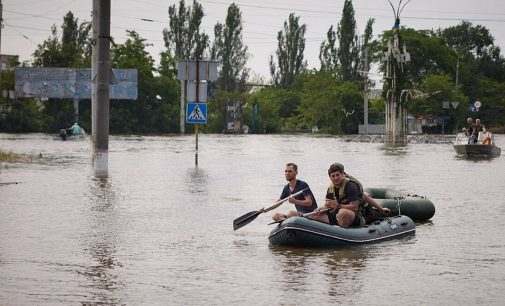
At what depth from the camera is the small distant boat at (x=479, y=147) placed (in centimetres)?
4956

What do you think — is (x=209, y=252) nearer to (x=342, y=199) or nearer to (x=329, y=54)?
(x=342, y=199)

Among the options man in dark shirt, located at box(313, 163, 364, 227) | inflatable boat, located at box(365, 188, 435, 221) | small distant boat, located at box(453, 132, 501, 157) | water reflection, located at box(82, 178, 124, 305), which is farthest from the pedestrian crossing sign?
small distant boat, located at box(453, 132, 501, 157)

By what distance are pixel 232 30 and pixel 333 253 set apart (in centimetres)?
10476

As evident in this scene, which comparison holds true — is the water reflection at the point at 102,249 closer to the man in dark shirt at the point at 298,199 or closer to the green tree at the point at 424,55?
the man in dark shirt at the point at 298,199

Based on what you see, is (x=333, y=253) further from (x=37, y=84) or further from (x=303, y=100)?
(x=303, y=100)

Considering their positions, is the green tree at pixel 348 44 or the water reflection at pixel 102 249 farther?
the green tree at pixel 348 44

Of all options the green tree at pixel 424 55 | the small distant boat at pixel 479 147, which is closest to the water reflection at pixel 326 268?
the small distant boat at pixel 479 147

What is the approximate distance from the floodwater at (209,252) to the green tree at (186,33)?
282 ft

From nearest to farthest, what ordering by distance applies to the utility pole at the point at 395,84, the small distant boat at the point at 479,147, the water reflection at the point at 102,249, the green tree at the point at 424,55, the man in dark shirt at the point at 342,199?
the water reflection at the point at 102,249 → the man in dark shirt at the point at 342,199 → the small distant boat at the point at 479,147 → the utility pole at the point at 395,84 → the green tree at the point at 424,55

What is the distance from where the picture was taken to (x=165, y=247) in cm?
1614

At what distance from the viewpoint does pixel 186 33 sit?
116 meters

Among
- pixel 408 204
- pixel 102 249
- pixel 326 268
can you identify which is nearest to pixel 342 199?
pixel 326 268

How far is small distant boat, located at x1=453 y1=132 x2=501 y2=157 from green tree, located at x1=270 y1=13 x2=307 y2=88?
248ft

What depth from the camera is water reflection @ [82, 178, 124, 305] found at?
39.2ft
